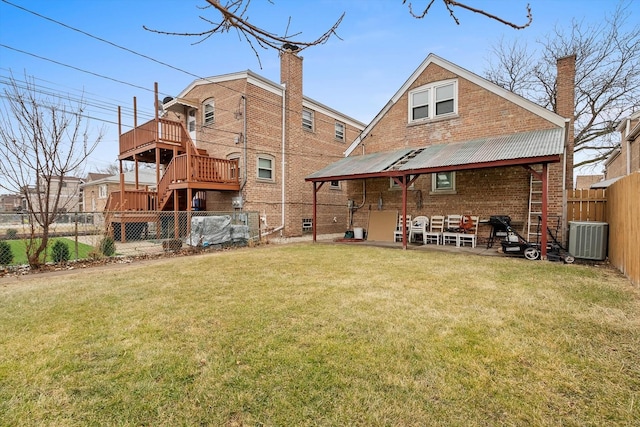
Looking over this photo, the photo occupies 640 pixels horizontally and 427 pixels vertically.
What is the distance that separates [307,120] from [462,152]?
9025 millimetres

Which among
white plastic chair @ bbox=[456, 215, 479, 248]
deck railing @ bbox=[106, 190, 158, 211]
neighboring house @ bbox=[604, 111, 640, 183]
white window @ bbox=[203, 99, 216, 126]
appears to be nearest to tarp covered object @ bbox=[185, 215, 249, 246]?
deck railing @ bbox=[106, 190, 158, 211]

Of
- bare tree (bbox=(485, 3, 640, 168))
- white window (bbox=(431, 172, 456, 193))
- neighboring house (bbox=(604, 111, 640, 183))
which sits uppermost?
bare tree (bbox=(485, 3, 640, 168))

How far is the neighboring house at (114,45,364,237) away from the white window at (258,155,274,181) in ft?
0.05

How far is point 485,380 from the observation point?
8.02ft

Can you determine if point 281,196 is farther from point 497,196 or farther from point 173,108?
point 497,196

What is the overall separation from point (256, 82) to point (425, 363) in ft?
45.1

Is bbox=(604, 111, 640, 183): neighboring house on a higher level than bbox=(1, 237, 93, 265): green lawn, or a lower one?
higher

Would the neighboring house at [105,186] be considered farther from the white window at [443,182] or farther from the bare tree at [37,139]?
the white window at [443,182]

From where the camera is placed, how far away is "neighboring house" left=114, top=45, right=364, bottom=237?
44.0 ft

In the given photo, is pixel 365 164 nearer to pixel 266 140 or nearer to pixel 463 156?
pixel 463 156

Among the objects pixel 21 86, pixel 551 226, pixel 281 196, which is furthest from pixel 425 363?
pixel 281 196

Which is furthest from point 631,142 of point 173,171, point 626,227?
point 173,171

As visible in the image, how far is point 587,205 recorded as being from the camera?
9.39m

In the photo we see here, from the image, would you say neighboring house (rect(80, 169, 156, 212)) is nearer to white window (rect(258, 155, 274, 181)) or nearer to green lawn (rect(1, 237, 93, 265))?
green lawn (rect(1, 237, 93, 265))
